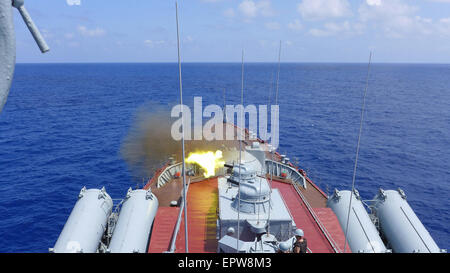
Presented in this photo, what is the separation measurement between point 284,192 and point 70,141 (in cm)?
4969

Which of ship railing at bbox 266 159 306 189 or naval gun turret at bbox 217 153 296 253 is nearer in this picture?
naval gun turret at bbox 217 153 296 253

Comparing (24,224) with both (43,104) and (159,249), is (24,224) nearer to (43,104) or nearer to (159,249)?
(159,249)

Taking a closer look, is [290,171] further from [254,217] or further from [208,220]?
[254,217]

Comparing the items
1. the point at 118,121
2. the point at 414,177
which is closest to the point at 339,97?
the point at 414,177

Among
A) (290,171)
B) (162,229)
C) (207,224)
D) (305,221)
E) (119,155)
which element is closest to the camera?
(162,229)

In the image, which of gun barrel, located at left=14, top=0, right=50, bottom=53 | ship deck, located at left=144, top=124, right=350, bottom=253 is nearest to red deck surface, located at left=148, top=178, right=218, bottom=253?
ship deck, located at left=144, top=124, right=350, bottom=253

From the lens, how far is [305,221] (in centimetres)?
1930

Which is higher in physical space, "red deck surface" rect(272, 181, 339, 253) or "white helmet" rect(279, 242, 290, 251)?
"white helmet" rect(279, 242, 290, 251)

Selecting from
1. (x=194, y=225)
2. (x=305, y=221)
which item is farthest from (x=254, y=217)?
(x=305, y=221)

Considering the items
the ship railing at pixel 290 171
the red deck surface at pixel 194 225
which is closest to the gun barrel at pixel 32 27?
the red deck surface at pixel 194 225

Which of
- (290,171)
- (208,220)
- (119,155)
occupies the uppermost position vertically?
(208,220)

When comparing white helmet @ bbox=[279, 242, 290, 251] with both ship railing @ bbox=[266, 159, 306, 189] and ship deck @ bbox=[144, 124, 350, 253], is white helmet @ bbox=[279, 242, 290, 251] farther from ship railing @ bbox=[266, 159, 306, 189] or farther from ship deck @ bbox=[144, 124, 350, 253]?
ship railing @ bbox=[266, 159, 306, 189]

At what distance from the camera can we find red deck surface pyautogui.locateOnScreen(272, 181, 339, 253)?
55.5 feet

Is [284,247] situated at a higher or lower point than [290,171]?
higher
